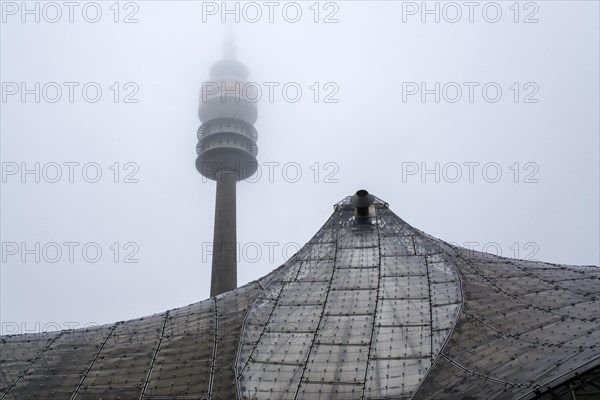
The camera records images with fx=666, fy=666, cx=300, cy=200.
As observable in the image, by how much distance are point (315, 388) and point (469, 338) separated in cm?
474

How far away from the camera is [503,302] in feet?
69.7

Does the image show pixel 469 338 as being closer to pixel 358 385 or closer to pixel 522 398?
pixel 358 385

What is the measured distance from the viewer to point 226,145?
71.9 metres

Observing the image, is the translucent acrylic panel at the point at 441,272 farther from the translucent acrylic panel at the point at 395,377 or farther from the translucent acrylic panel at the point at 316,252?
the translucent acrylic panel at the point at 395,377

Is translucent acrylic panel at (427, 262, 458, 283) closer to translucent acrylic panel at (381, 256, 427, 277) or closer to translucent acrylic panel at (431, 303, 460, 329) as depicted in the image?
translucent acrylic panel at (381, 256, 427, 277)

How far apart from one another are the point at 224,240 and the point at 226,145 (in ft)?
50.0

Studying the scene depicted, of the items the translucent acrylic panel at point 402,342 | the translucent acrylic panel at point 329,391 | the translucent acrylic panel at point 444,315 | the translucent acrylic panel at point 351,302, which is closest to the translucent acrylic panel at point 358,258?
the translucent acrylic panel at point 351,302

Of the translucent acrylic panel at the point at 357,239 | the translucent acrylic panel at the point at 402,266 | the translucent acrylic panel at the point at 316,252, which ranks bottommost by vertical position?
the translucent acrylic panel at the point at 402,266

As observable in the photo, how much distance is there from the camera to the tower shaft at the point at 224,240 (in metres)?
56.0

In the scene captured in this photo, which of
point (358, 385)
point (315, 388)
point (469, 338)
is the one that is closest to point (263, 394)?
point (315, 388)

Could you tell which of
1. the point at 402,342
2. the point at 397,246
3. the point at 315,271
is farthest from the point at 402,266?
the point at 402,342

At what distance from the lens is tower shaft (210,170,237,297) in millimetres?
56031

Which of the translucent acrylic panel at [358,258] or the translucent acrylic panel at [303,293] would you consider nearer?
the translucent acrylic panel at [303,293]

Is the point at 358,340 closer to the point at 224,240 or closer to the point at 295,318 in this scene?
the point at 295,318
